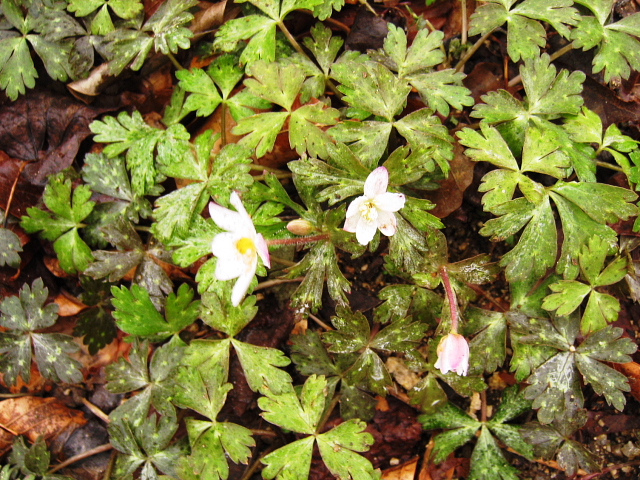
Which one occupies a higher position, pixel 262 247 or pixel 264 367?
pixel 262 247

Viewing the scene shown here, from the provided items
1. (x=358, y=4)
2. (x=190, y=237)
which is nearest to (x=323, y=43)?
(x=358, y=4)

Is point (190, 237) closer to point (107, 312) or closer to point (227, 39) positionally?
point (107, 312)

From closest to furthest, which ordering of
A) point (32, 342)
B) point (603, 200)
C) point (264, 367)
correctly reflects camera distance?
point (603, 200)
point (264, 367)
point (32, 342)

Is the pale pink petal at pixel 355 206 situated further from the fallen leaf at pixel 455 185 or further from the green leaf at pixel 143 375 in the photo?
the green leaf at pixel 143 375

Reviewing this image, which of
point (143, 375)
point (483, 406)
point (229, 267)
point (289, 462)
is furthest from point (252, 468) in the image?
point (229, 267)


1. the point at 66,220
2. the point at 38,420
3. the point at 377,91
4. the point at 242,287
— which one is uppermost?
the point at 377,91

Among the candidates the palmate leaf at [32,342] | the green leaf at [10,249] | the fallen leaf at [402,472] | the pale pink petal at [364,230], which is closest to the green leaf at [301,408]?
the fallen leaf at [402,472]

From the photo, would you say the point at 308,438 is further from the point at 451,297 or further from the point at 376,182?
the point at 376,182
